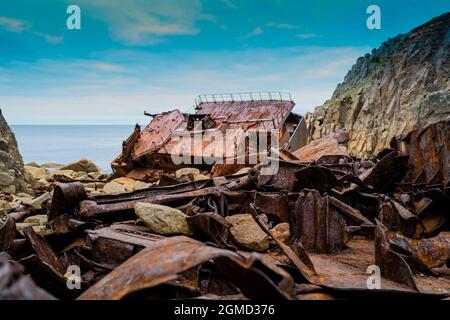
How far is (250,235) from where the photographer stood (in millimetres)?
3066

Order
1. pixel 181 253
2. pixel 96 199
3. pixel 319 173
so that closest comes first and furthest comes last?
pixel 181 253 → pixel 319 173 → pixel 96 199

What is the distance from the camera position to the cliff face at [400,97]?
82.2 ft

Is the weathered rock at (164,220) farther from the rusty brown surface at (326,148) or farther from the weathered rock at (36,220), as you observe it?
the rusty brown surface at (326,148)

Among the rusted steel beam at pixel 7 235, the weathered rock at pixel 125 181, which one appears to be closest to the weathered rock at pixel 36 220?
the rusted steel beam at pixel 7 235

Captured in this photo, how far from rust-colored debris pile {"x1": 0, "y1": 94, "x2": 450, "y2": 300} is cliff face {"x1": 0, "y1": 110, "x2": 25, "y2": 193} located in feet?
25.9

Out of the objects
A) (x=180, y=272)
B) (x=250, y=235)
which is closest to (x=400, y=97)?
(x=250, y=235)

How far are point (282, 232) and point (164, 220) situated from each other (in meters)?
1.09

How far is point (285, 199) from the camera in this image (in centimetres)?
366

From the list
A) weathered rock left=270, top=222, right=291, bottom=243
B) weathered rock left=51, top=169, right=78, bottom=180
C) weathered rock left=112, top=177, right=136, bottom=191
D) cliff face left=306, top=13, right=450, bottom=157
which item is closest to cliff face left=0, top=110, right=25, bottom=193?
weathered rock left=51, top=169, right=78, bottom=180

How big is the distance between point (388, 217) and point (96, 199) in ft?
9.75

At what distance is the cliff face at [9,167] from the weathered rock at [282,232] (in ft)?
35.7

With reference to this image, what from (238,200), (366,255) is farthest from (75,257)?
(366,255)
